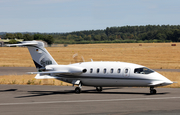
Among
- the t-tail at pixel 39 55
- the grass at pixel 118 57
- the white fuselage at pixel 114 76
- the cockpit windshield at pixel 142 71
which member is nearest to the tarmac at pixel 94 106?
the white fuselage at pixel 114 76

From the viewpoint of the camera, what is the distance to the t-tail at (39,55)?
93.6 ft

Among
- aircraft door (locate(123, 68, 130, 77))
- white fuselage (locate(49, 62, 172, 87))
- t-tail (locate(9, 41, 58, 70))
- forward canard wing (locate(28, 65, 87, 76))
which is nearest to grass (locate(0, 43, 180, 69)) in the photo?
white fuselage (locate(49, 62, 172, 87))

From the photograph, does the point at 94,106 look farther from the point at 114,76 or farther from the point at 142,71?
the point at 142,71

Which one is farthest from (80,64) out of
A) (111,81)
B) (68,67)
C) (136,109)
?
(136,109)

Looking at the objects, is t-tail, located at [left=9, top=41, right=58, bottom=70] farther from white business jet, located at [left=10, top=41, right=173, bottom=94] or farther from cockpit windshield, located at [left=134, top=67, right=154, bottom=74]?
cockpit windshield, located at [left=134, top=67, right=154, bottom=74]

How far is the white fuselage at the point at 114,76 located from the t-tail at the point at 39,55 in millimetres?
1327

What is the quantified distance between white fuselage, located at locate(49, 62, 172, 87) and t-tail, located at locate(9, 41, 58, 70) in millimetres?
1327

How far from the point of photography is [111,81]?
25.5 m

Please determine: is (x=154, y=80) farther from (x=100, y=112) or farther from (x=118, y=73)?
(x=100, y=112)

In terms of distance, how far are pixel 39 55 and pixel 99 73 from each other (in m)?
6.60

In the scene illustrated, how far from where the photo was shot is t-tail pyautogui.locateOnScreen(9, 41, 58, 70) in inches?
1123

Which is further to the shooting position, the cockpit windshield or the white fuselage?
the cockpit windshield

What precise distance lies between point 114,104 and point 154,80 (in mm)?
5678

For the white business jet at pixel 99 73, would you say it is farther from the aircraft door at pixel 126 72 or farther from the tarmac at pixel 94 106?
the tarmac at pixel 94 106
